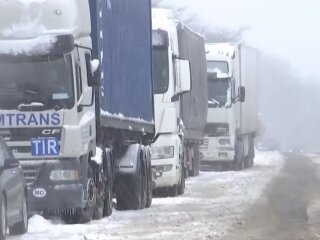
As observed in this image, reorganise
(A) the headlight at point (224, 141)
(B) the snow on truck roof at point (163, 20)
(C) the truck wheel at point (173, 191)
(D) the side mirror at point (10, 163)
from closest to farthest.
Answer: (D) the side mirror at point (10, 163), (C) the truck wheel at point (173, 191), (B) the snow on truck roof at point (163, 20), (A) the headlight at point (224, 141)

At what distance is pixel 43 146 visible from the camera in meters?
16.8

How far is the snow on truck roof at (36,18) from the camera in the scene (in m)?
16.8

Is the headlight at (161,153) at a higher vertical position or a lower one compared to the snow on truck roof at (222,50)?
lower

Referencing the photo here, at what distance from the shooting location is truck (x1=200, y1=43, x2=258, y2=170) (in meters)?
38.9

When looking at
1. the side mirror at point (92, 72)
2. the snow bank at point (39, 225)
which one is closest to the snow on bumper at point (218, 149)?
the snow bank at point (39, 225)

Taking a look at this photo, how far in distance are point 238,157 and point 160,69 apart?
15.5 m

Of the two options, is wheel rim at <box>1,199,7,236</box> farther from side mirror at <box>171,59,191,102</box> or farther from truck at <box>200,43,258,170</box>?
truck at <box>200,43,258,170</box>

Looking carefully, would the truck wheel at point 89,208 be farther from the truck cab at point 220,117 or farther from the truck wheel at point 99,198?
the truck cab at point 220,117

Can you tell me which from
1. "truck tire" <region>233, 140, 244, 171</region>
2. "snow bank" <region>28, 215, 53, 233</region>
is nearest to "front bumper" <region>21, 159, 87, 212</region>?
"snow bank" <region>28, 215, 53, 233</region>

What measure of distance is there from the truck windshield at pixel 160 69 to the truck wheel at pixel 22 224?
922 centimetres

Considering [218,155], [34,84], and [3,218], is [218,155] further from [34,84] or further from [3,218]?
[3,218]

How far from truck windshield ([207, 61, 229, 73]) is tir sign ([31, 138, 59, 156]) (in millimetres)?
23099

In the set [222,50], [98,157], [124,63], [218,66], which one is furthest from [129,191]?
[222,50]

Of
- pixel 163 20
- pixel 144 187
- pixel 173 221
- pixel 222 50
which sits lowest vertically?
pixel 173 221
